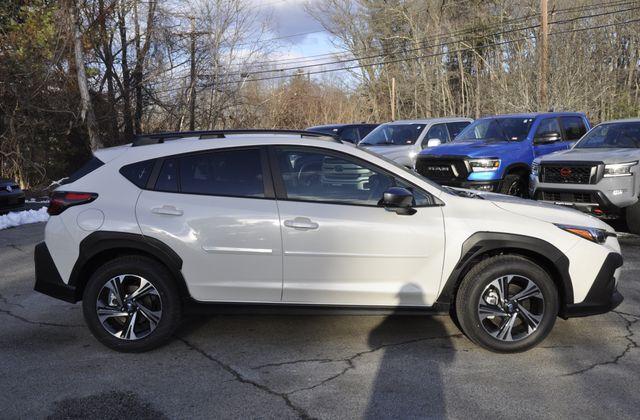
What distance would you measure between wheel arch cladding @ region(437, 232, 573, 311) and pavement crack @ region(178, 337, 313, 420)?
4.65 feet

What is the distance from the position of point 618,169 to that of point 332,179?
18.7ft

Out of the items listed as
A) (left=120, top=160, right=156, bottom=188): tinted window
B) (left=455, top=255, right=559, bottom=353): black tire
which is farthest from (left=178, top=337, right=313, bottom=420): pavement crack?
(left=455, top=255, right=559, bottom=353): black tire

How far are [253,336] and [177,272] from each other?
3.03 feet

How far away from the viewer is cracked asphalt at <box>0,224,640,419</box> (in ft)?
11.2

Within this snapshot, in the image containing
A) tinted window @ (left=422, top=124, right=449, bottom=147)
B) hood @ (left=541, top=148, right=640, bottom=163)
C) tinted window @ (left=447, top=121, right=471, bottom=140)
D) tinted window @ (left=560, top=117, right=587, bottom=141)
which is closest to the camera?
hood @ (left=541, top=148, right=640, bottom=163)

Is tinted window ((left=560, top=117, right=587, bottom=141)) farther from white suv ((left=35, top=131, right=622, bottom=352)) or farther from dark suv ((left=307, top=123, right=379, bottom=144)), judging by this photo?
white suv ((left=35, top=131, right=622, bottom=352))

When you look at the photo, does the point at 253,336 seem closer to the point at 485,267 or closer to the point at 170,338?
the point at 170,338

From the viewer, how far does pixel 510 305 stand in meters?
4.18

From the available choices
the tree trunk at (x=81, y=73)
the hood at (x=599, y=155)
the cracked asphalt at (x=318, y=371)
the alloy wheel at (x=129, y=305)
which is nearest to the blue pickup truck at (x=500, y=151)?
the hood at (x=599, y=155)

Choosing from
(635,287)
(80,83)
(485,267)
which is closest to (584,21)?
(80,83)

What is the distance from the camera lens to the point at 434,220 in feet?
13.6

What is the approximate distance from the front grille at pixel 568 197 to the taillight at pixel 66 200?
697 cm

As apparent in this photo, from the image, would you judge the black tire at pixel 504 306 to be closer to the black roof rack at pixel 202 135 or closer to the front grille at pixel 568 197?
the black roof rack at pixel 202 135

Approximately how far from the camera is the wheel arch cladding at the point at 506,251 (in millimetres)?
4113
